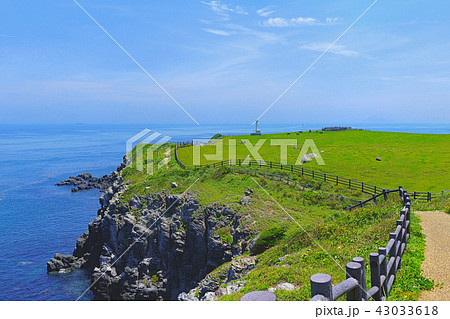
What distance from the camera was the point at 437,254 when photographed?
12.1 m

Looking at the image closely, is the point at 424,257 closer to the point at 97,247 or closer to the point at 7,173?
the point at 97,247

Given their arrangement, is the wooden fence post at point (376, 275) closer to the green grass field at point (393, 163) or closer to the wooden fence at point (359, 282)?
the wooden fence at point (359, 282)

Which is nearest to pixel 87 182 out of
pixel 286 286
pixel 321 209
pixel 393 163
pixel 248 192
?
pixel 248 192

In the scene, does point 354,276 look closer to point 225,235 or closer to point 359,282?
point 359,282

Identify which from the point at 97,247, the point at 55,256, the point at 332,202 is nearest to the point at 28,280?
the point at 55,256

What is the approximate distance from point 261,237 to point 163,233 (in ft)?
46.1

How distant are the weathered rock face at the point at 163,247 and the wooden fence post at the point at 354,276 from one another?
810 inches

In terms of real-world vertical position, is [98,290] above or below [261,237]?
below

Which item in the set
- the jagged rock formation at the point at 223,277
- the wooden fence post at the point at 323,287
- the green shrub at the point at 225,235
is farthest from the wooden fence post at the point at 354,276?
the green shrub at the point at 225,235

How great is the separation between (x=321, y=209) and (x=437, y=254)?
19019 millimetres

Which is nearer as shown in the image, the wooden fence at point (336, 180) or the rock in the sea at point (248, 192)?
the wooden fence at point (336, 180)

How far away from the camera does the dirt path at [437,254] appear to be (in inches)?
363

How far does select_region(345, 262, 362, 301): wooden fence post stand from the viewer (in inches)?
256
